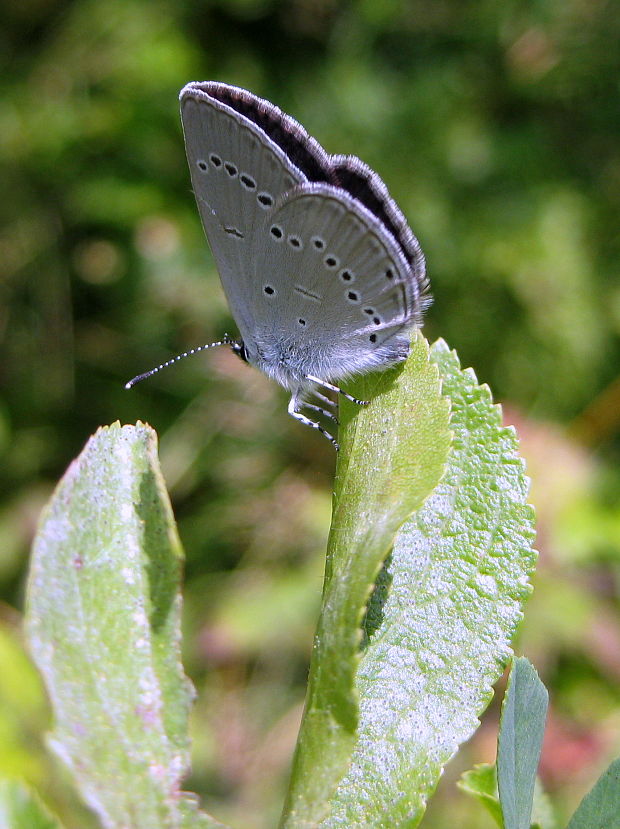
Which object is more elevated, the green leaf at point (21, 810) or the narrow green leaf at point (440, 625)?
the narrow green leaf at point (440, 625)

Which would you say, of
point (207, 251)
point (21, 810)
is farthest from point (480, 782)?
point (207, 251)

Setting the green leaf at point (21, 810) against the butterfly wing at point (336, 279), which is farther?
the butterfly wing at point (336, 279)

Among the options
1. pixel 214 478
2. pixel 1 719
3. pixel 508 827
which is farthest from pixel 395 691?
pixel 214 478

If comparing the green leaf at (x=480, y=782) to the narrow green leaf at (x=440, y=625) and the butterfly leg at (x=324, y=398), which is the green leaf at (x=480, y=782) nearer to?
the narrow green leaf at (x=440, y=625)

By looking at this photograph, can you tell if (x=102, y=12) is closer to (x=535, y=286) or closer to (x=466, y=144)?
(x=466, y=144)

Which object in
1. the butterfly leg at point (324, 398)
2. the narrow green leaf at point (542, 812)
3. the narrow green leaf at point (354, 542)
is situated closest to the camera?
the narrow green leaf at point (354, 542)

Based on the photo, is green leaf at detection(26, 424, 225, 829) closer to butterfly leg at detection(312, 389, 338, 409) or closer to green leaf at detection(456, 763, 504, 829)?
green leaf at detection(456, 763, 504, 829)

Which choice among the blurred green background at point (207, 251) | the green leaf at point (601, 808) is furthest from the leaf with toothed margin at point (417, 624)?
the blurred green background at point (207, 251)
